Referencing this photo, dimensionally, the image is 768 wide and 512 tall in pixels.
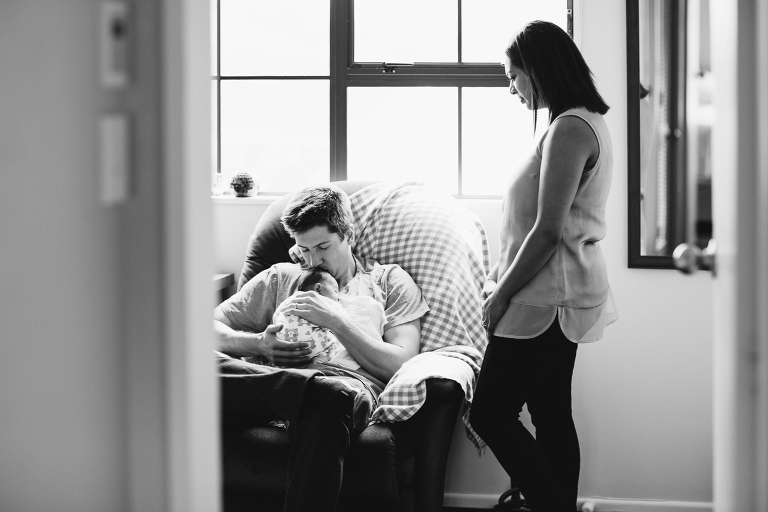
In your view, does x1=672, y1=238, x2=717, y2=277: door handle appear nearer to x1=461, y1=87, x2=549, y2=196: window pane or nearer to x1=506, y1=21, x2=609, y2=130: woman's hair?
x1=506, y1=21, x2=609, y2=130: woman's hair

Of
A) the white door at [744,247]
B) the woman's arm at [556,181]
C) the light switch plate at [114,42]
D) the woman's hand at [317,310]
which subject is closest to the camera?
the light switch plate at [114,42]

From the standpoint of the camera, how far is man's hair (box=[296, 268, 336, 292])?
232cm

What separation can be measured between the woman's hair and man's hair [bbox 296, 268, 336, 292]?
85cm

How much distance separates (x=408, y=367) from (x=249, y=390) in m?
0.44

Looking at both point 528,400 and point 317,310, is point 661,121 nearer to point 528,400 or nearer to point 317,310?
point 528,400

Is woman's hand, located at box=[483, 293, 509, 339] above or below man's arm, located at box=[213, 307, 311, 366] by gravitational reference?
above

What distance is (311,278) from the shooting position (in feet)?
7.65

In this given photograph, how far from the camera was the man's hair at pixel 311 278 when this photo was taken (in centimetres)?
232

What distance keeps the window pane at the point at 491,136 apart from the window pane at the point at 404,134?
1.8 inches

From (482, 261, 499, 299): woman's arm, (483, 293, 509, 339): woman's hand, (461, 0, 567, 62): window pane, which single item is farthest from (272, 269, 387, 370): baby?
(461, 0, 567, 62): window pane

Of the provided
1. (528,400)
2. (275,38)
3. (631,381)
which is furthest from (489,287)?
(275,38)

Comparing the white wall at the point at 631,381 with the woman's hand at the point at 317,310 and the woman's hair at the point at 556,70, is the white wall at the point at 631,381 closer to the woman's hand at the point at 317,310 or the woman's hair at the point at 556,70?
the woman's hand at the point at 317,310

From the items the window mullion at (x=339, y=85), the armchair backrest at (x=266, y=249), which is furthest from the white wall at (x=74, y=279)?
the window mullion at (x=339, y=85)

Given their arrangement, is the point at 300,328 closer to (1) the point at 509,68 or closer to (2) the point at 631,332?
(1) the point at 509,68
